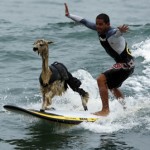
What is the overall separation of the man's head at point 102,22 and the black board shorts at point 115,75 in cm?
81

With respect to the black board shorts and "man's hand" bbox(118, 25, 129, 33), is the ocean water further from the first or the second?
"man's hand" bbox(118, 25, 129, 33)

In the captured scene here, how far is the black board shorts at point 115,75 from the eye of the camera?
38.4 feet

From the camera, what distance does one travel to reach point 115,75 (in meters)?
11.8

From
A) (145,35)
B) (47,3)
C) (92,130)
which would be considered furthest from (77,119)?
(47,3)

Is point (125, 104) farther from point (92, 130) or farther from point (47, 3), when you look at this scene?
point (47, 3)

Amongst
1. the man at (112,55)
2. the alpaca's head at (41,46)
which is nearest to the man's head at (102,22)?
the man at (112,55)

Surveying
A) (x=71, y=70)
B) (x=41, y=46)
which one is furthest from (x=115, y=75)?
(x=71, y=70)

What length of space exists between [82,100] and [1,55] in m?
5.86

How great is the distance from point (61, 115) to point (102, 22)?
6.08ft

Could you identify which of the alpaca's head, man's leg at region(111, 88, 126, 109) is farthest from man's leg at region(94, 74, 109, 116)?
the alpaca's head

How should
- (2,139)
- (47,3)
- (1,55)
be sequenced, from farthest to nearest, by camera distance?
(47,3) < (1,55) < (2,139)

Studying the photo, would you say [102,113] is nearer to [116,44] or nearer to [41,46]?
[116,44]

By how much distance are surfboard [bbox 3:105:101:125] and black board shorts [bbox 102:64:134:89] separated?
731 mm

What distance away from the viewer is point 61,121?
36.4ft
